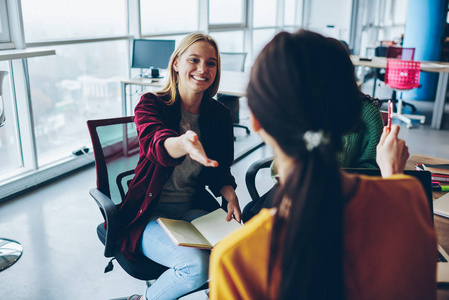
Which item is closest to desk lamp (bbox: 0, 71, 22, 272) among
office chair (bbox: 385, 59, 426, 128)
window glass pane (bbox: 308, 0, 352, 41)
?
office chair (bbox: 385, 59, 426, 128)

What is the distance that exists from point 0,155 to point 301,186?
3.42 meters

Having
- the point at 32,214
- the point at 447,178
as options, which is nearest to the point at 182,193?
the point at 447,178

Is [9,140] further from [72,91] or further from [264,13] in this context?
[264,13]

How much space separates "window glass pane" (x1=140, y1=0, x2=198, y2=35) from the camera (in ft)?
15.6

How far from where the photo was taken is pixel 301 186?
66 centimetres

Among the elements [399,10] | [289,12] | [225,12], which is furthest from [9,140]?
[399,10]

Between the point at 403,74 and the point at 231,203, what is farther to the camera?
the point at 403,74

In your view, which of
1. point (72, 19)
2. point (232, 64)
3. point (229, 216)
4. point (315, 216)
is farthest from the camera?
point (232, 64)

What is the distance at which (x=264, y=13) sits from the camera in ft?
25.3

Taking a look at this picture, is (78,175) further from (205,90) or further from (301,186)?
(301,186)

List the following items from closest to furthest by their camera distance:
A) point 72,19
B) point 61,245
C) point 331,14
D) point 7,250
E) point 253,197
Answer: point 253,197
point 7,250
point 61,245
point 72,19
point 331,14

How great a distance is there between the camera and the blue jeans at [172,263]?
144cm

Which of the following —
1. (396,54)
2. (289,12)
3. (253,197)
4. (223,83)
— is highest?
(289,12)

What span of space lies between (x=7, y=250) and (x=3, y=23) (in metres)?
1.76
